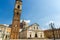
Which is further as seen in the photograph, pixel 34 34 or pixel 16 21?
pixel 34 34

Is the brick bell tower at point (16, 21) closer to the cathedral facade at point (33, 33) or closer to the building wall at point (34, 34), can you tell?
the cathedral facade at point (33, 33)

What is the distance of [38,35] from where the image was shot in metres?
36.3

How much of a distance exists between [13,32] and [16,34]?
3.91 ft

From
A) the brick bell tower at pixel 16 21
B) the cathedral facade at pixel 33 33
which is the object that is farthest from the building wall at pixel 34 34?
the brick bell tower at pixel 16 21

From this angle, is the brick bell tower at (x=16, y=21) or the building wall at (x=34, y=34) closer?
the brick bell tower at (x=16, y=21)

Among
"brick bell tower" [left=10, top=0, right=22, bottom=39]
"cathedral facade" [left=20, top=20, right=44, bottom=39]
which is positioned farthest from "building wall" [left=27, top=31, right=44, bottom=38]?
"brick bell tower" [left=10, top=0, right=22, bottom=39]

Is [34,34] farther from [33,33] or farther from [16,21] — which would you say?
[16,21]

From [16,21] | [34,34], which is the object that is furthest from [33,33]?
[16,21]

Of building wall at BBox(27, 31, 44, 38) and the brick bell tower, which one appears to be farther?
building wall at BBox(27, 31, 44, 38)

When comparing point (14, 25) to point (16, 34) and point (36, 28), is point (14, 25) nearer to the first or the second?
point (16, 34)

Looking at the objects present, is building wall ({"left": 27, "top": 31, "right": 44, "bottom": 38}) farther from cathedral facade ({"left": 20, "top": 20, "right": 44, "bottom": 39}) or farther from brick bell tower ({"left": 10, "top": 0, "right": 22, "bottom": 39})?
brick bell tower ({"left": 10, "top": 0, "right": 22, "bottom": 39})

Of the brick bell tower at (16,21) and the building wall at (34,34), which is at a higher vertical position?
the brick bell tower at (16,21)

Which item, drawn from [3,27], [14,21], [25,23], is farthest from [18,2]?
[25,23]

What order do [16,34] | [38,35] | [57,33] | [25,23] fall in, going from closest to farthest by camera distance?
[16,34] < [38,35] < [57,33] < [25,23]
